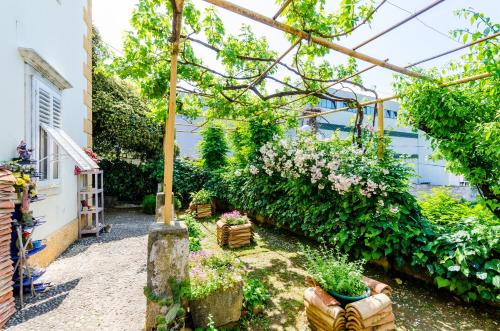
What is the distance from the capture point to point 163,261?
2189 millimetres

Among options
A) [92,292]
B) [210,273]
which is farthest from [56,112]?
A: [210,273]

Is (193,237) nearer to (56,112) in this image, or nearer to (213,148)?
(56,112)

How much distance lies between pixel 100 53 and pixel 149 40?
5.74 meters

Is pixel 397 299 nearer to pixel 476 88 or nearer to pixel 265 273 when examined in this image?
pixel 265 273

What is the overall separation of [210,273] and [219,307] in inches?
12.7

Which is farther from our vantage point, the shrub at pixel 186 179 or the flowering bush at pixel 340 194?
the shrub at pixel 186 179

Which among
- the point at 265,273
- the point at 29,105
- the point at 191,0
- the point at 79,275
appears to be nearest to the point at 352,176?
the point at 265,273

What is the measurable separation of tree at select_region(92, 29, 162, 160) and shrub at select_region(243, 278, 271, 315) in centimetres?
740

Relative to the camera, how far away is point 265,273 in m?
4.00

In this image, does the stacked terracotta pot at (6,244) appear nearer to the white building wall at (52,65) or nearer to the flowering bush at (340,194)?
the white building wall at (52,65)

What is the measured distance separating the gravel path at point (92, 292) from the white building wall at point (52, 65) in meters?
0.71

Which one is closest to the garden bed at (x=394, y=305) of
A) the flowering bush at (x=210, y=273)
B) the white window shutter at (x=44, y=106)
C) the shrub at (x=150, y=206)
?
the flowering bush at (x=210, y=273)

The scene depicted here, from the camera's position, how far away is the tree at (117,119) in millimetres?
8672

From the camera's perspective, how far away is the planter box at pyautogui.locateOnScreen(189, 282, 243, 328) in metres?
2.40
